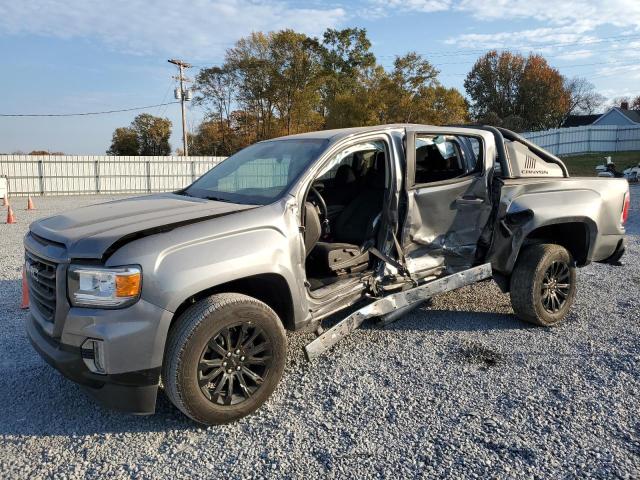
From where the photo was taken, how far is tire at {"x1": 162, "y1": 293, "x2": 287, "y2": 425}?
2848 millimetres

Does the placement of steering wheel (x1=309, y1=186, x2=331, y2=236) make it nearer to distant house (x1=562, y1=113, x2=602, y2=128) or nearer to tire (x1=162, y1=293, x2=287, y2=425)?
tire (x1=162, y1=293, x2=287, y2=425)

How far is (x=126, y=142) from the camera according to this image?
5409 centimetres

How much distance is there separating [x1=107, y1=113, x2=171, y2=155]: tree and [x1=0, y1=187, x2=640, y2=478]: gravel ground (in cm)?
5300

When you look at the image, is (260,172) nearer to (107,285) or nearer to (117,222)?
(117,222)

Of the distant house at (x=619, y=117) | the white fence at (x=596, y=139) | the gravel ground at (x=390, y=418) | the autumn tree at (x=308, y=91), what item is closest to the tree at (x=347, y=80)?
the autumn tree at (x=308, y=91)

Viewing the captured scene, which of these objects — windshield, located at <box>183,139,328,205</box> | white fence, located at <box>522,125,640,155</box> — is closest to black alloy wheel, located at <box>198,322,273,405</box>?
windshield, located at <box>183,139,328,205</box>

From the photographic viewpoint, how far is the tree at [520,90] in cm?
5797

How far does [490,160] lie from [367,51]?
48954mm

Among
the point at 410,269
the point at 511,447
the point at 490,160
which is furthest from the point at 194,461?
the point at 490,160

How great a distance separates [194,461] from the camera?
2742 mm

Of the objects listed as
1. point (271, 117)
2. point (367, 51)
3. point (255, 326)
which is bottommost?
point (255, 326)

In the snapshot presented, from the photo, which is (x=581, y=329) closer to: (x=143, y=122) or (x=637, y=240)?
(x=637, y=240)

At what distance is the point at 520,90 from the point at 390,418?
6350cm

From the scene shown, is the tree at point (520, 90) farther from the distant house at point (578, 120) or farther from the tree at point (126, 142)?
the tree at point (126, 142)
